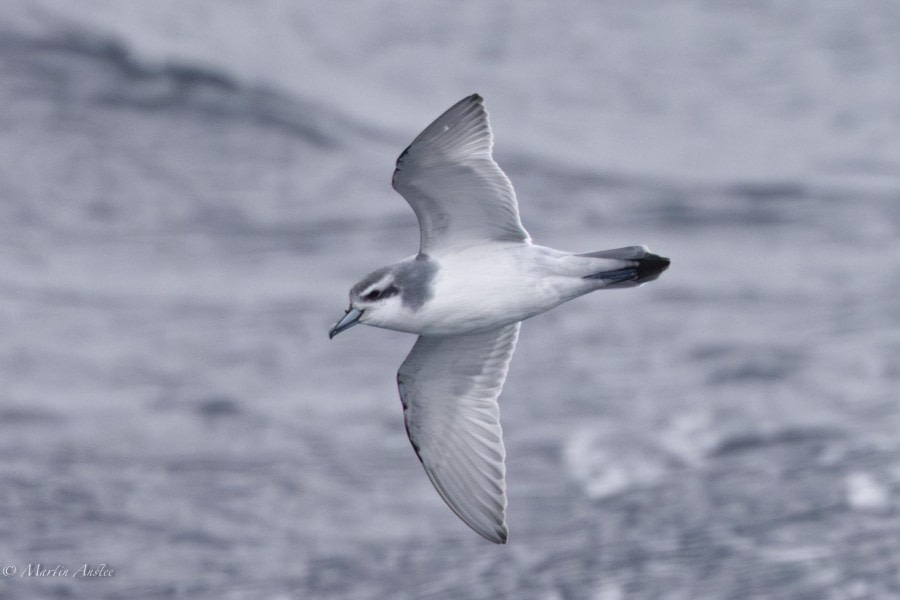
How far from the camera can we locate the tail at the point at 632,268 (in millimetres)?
7898

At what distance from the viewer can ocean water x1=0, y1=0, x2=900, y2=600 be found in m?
12.8

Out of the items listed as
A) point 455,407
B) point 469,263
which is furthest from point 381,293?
point 455,407

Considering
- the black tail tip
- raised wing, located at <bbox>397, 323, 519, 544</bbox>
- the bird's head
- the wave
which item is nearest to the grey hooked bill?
the bird's head

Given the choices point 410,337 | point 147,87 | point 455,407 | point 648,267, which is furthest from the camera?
point 147,87

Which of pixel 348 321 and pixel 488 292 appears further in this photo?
pixel 488 292

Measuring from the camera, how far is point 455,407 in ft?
29.5

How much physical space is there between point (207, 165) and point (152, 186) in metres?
0.90

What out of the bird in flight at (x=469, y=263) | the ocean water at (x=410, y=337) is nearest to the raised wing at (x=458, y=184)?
the bird in flight at (x=469, y=263)

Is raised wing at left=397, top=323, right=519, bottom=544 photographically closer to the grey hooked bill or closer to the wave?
the grey hooked bill

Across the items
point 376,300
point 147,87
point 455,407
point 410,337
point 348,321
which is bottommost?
point 455,407

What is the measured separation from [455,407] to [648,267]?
66.2 inches

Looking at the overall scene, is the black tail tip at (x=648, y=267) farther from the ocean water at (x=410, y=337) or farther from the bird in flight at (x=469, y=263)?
the ocean water at (x=410, y=337)

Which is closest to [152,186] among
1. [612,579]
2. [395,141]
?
[395,141]

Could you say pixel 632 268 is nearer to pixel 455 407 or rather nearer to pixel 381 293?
pixel 381 293
